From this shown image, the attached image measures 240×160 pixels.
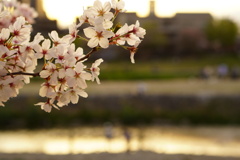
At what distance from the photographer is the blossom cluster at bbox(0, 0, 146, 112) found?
2.56 meters

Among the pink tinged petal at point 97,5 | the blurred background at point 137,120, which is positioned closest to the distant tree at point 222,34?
the blurred background at point 137,120

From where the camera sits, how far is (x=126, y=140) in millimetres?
15359

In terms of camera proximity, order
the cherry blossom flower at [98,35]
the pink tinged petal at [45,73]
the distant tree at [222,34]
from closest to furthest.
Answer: the cherry blossom flower at [98,35], the pink tinged petal at [45,73], the distant tree at [222,34]

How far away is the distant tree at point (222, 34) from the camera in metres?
60.1

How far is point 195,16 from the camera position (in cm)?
7675

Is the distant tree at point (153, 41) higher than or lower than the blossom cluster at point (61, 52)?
higher

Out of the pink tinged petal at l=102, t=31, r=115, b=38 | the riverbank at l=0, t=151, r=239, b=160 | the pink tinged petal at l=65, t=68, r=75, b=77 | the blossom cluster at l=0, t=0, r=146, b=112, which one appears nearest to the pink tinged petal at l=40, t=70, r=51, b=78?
the blossom cluster at l=0, t=0, r=146, b=112

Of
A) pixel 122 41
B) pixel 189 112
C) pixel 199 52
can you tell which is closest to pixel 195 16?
pixel 199 52

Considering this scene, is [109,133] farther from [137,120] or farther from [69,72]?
[69,72]

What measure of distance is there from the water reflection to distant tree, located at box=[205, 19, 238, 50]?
4114 cm

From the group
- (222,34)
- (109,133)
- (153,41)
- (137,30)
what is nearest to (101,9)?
(137,30)

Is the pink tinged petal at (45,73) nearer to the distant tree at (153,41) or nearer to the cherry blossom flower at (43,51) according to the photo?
the cherry blossom flower at (43,51)

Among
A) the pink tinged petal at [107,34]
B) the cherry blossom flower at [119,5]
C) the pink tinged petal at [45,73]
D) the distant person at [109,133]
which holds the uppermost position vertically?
the distant person at [109,133]

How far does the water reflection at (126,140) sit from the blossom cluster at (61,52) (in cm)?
1249
